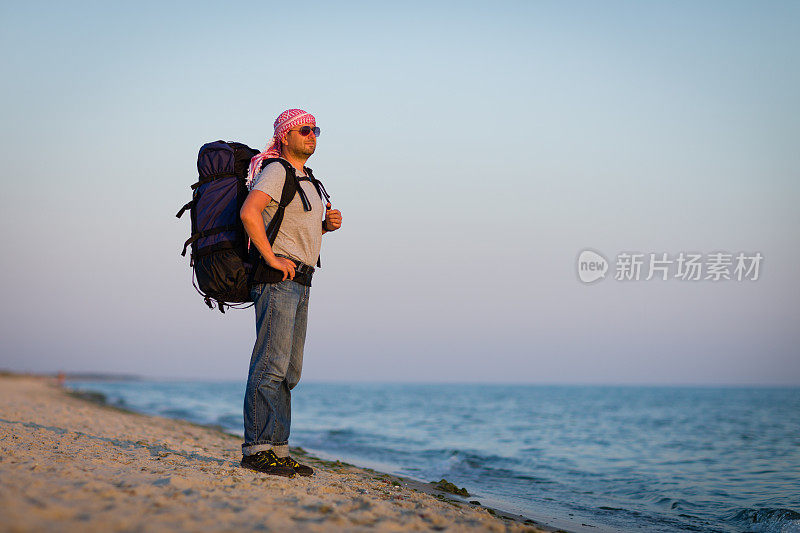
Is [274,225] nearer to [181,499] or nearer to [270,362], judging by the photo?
[270,362]

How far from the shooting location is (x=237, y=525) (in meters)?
2.66

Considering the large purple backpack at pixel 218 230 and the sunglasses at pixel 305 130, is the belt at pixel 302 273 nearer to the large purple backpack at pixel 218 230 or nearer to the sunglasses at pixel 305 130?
the large purple backpack at pixel 218 230

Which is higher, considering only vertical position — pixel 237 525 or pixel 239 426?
pixel 237 525

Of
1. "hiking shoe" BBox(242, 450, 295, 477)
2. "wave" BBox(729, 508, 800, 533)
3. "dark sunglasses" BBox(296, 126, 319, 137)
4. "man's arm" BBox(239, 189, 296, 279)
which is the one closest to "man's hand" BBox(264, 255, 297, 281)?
"man's arm" BBox(239, 189, 296, 279)

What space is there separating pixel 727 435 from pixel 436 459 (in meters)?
10.7

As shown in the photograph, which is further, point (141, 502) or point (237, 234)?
point (237, 234)

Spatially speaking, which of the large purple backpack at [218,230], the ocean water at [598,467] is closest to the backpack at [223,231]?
the large purple backpack at [218,230]

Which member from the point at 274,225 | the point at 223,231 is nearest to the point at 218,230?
the point at 223,231

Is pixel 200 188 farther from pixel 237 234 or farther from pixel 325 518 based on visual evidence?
pixel 325 518

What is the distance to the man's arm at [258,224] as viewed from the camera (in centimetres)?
370

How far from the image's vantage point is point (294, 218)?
4.04m

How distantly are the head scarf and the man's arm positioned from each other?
36 centimetres

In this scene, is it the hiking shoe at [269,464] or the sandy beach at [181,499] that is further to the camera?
the hiking shoe at [269,464]

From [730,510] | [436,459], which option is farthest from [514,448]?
[730,510]
